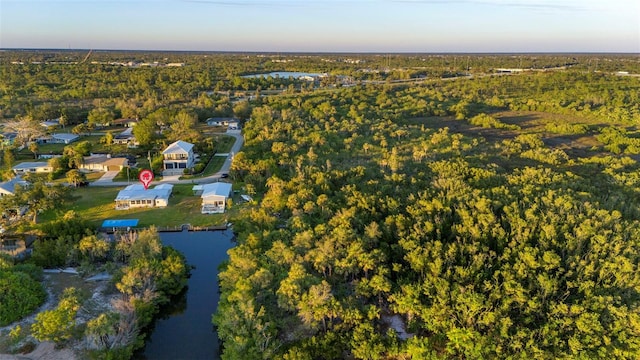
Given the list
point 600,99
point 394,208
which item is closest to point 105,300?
point 394,208

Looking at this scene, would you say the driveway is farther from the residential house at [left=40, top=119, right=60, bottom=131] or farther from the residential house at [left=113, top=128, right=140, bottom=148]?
the residential house at [left=40, top=119, right=60, bottom=131]

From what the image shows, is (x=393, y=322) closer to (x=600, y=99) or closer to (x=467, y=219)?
(x=467, y=219)

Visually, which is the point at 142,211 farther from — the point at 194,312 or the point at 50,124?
the point at 50,124

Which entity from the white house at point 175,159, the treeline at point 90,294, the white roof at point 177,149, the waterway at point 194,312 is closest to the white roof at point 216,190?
the waterway at point 194,312

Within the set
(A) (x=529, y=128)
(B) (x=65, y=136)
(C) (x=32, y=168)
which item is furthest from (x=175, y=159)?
(A) (x=529, y=128)

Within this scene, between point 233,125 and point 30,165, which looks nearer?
point 30,165

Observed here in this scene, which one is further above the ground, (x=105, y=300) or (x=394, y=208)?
(x=394, y=208)

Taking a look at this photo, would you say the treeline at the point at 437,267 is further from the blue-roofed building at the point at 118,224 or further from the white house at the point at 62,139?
the white house at the point at 62,139
